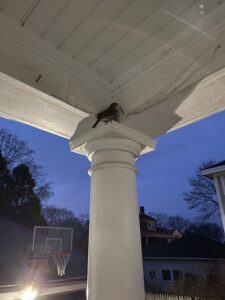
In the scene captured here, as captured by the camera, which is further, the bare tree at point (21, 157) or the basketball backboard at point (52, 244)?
the bare tree at point (21, 157)

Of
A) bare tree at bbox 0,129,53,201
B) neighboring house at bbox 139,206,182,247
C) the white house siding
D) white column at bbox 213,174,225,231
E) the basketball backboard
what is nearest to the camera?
white column at bbox 213,174,225,231

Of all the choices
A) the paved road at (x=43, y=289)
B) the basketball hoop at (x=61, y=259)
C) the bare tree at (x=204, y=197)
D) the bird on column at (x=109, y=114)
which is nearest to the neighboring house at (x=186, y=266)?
the bare tree at (x=204, y=197)

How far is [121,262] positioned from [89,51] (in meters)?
0.66

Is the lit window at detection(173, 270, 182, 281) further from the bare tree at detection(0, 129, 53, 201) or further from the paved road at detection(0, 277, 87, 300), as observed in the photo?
the bare tree at detection(0, 129, 53, 201)

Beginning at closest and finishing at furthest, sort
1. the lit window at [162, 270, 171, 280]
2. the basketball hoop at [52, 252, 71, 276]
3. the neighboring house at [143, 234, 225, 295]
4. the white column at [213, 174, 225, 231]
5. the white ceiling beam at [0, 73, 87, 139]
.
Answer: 1. the white ceiling beam at [0, 73, 87, 139]
2. the white column at [213, 174, 225, 231]
3. the neighboring house at [143, 234, 225, 295]
4. the basketball hoop at [52, 252, 71, 276]
5. the lit window at [162, 270, 171, 280]

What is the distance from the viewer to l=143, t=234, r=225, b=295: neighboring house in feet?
15.2

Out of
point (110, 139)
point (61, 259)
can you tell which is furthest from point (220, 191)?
point (61, 259)

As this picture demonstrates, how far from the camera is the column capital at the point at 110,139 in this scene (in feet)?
2.57

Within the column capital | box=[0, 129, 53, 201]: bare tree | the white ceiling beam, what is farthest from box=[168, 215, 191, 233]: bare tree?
the white ceiling beam

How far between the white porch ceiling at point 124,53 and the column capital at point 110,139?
56 mm

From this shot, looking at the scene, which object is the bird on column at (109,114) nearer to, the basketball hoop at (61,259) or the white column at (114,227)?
the white column at (114,227)

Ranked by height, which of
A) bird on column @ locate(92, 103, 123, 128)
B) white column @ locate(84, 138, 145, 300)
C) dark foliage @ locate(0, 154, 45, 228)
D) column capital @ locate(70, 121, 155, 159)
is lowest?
white column @ locate(84, 138, 145, 300)

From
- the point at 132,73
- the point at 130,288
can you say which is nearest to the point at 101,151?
the point at 132,73

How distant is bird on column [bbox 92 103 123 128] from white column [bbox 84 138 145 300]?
0.08m
